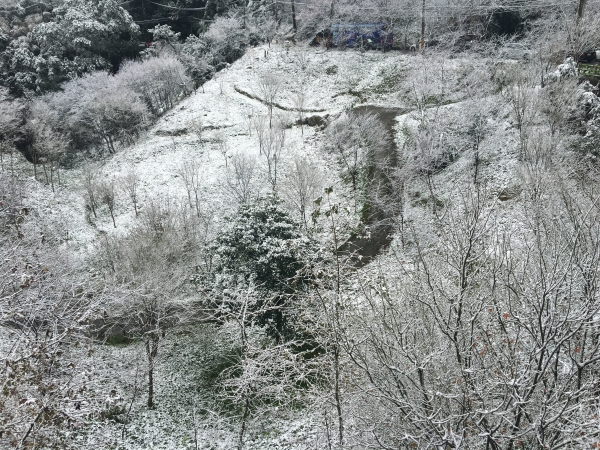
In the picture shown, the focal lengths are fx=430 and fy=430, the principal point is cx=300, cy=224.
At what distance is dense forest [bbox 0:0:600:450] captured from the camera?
264 inches

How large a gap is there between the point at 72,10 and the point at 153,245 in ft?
115

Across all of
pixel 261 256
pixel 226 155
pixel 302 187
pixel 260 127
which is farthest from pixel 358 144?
pixel 261 256

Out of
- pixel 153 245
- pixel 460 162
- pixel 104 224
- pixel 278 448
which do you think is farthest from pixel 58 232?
pixel 460 162

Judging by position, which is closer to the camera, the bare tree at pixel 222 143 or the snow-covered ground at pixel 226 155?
the snow-covered ground at pixel 226 155

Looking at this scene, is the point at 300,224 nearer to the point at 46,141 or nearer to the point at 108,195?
the point at 108,195

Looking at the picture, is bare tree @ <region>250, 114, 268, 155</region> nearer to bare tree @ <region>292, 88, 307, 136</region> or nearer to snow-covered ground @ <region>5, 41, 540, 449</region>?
snow-covered ground @ <region>5, 41, 540, 449</region>

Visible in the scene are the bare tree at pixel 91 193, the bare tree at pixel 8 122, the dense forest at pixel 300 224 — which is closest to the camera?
the dense forest at pixel 300 224

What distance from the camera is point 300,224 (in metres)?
19.7

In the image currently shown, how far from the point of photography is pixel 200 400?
1706 centimetres

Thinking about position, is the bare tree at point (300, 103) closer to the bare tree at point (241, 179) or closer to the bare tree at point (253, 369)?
the bare tree at point (241, 179)

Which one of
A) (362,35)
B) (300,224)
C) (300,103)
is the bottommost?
(300,224)

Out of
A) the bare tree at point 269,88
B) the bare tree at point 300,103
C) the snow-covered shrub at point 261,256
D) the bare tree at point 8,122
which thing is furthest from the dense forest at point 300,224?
the bare tree at point 300,103

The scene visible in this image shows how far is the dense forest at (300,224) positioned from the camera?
264 inches

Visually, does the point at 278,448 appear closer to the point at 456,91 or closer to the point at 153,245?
the point at 153,245
